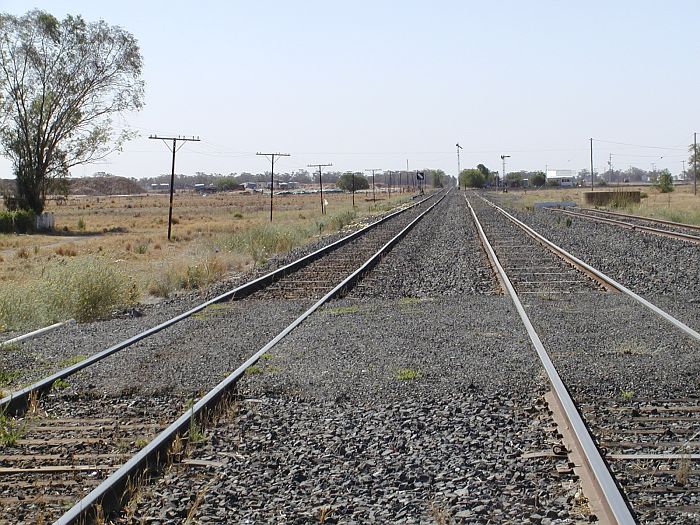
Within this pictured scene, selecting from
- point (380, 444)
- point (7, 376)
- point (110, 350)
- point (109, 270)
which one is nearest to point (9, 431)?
point (7, 376)

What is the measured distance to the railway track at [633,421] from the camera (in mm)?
5383

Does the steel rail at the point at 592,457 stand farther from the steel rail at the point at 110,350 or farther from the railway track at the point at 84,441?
the steel rail at the point at 110,350

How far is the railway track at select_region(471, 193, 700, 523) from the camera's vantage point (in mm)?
5383

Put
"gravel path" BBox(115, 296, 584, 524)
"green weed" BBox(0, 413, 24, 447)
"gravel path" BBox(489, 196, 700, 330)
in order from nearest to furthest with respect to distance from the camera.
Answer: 1. "gravel path" BBox(115, 296, 584, 524)
2. "green weed" BBox(0, 413, 24, 447)
3. "gravel path" BBox(489, 196, 700, 330)

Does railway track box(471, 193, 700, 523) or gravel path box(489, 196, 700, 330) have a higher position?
gravel path box(489, 196, 700, 330)

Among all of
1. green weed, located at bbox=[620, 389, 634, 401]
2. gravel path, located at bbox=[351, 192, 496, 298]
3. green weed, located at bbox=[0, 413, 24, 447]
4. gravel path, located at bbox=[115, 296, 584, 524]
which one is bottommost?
green weed, located at bbox=[0, 413, 24, 447]

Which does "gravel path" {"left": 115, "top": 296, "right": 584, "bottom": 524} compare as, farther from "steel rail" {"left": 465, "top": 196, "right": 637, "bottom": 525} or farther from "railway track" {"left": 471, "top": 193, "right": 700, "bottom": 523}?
"railway track" {"left": 471, "top": 193, "right": 700, "bottom": 523}

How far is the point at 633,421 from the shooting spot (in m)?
7.21

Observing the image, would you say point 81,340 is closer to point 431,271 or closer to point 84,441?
point 84,441

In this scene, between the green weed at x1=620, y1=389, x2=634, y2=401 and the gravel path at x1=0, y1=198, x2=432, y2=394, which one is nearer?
the green weed at x1=620, y1=389, x2=634, y2=401

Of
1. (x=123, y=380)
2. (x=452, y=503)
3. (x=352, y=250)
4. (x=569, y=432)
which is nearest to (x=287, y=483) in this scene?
(x=452, y=503)

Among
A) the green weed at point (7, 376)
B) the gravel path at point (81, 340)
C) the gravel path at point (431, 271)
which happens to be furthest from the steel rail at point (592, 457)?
the gravel path at point (431, 271)

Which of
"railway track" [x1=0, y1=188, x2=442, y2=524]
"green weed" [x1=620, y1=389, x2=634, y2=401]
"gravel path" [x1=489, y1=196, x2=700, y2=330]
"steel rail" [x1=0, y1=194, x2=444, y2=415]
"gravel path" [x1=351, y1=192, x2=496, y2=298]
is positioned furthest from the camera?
"gravel path" [x1=351, y1=192, x2=496, y2=298]

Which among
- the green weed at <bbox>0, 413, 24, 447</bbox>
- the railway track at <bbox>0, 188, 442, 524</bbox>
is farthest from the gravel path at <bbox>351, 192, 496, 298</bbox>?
the green weed at <bbox>0, 413, 24, 447</bbox>
